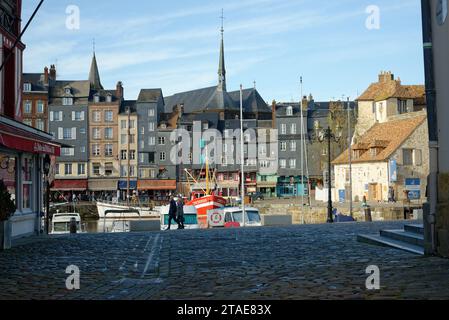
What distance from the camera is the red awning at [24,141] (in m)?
17.9

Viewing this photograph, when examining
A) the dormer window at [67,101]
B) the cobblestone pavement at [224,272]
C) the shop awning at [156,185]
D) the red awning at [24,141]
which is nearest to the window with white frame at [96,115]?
the dormer window at [67,101]

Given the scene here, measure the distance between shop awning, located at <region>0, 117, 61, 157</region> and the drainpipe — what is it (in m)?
10.1

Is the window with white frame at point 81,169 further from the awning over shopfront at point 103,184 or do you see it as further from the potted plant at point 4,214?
the potted plant at point 4,214

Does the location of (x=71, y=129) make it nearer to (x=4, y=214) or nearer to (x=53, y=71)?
(x=53, y=71)

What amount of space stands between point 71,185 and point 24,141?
274 feet

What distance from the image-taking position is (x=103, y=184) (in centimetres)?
10200

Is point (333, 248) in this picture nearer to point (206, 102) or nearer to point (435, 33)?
point (435, 33)

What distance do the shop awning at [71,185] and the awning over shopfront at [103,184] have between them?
0.91m

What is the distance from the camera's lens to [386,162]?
6806 cm

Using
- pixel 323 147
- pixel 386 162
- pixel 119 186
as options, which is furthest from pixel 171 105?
pixel 386 162

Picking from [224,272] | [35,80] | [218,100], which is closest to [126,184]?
[35,80]

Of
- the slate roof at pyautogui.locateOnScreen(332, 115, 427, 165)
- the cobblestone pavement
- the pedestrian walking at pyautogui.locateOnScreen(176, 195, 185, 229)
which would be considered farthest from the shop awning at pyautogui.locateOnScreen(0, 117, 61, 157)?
the slate roof at pyautogui.locateOnScreen(332, 115, 427, 165)

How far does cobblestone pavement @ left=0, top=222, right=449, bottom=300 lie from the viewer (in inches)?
356
